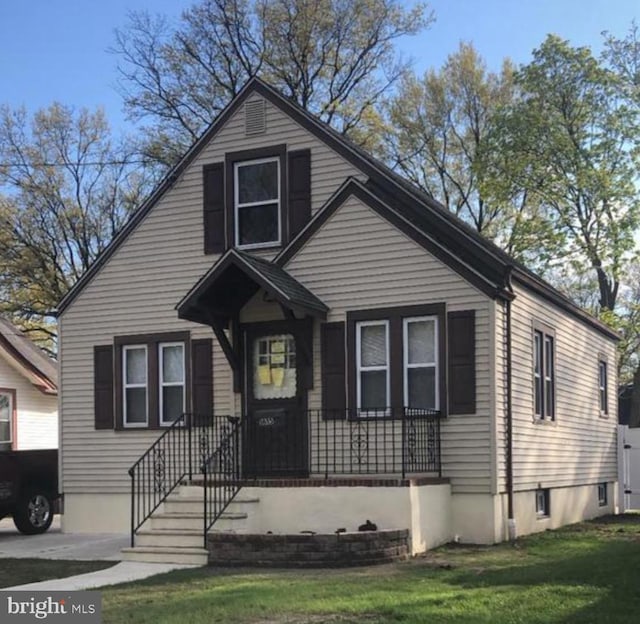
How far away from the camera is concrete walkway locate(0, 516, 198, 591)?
1011 cm

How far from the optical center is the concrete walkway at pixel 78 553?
10109 mm

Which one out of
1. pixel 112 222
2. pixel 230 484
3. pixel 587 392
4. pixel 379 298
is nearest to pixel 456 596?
pixel 230 484

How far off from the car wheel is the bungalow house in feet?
2.82

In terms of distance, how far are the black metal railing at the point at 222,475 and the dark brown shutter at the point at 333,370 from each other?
1456 mm

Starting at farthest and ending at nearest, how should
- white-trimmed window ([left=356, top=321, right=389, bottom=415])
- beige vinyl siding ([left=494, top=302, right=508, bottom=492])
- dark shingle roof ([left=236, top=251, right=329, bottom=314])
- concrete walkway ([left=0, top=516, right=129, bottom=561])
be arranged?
white-trimmed window ([left=356, top=321, right=389, bottom=415]), dark shingle roof ([left=236, top=251, right=329, bottom=314]), beige vinyl siding ([left=494, top=302, right=508, bottom=492]), concrete walkway ([left=0, top=516, right=129, bottom=561])

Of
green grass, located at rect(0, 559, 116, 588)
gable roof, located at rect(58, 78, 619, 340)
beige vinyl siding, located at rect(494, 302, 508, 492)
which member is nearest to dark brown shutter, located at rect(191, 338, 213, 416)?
gable roof, located at rect(58, 78, 619, 340)

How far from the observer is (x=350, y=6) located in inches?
1307

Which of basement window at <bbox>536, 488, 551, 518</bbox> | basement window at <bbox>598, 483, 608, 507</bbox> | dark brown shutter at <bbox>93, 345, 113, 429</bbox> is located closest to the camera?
basement window at <bbox>536, 488, 551, 518</bbox>

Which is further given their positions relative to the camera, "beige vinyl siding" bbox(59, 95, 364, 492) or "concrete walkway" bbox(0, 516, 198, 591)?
"beige vinyl siding" bbox(59, 95, 364, 492)

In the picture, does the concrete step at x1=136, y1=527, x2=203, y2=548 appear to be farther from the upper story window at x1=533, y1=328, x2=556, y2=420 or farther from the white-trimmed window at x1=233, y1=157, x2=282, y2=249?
the upper story window at x1=533, y1=328, x2=556, y2=420

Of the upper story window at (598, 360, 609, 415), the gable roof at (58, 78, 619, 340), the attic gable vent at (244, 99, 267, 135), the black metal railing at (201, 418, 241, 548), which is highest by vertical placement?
the attic gable vent at (244, 99, 267, 135)

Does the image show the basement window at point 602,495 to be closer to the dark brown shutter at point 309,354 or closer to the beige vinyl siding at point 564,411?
the beige vinyl siding at point 564,411
